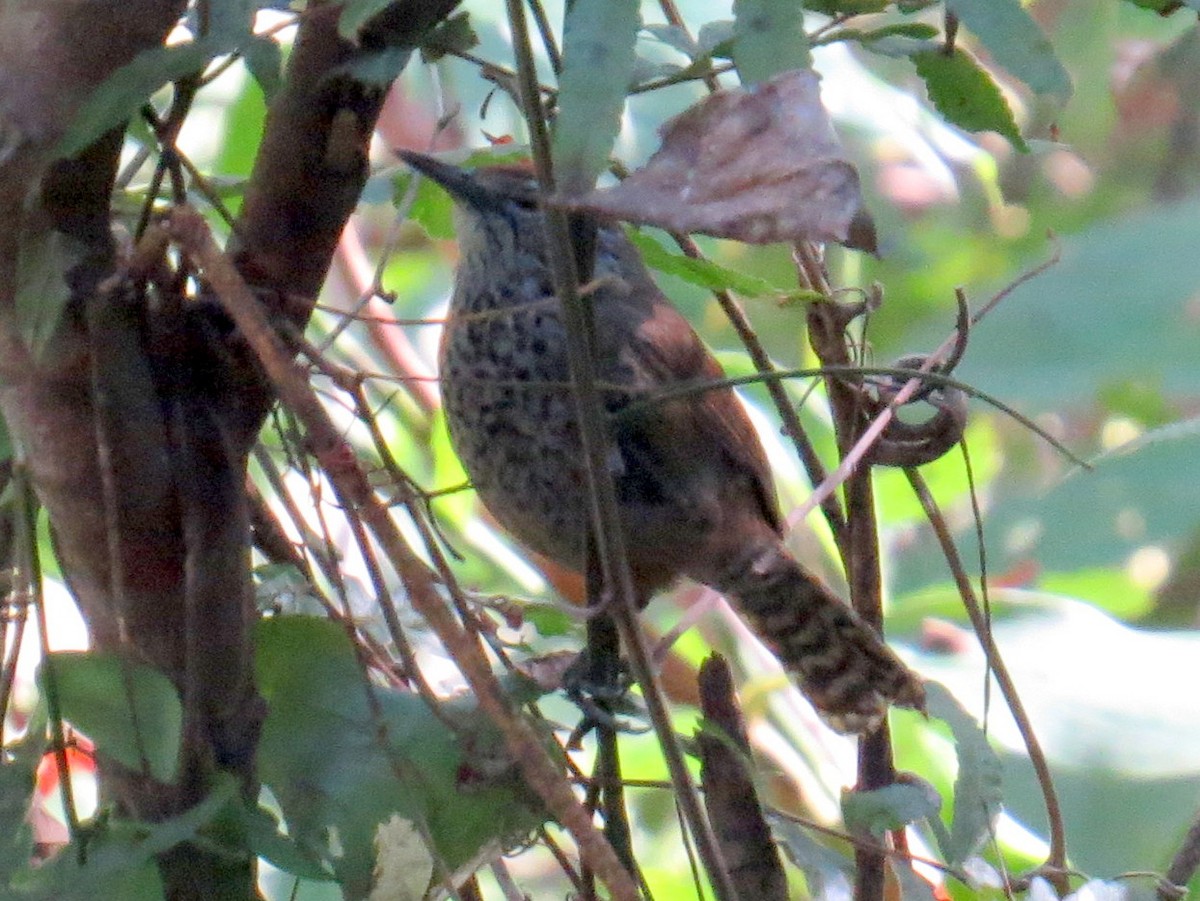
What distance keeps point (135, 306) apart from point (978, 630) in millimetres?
883

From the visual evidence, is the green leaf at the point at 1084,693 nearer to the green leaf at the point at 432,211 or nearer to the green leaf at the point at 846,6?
the green leaf at the point at 432,211

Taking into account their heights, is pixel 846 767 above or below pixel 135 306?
below

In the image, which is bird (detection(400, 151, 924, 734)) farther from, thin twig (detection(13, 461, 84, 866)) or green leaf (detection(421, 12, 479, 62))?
thin twig (detection(13, 461, 84, 866))

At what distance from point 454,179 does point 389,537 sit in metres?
1.05

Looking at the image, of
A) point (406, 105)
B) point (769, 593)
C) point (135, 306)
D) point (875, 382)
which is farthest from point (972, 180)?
point (135, 306)

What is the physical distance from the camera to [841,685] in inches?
89.5

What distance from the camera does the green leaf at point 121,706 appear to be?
114 cm

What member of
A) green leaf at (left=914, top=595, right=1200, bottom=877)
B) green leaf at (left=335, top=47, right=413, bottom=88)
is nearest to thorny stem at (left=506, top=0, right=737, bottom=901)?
green leaf at (left=335, top=47, right=413, bottom=88)

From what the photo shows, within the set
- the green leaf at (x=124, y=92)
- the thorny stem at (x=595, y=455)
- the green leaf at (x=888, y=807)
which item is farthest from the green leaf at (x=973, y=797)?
the green leaf at (x=124, y=92)

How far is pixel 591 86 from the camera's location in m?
0.89

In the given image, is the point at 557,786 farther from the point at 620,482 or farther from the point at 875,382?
the point at 620,482

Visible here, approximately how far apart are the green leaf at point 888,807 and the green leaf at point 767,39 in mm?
639

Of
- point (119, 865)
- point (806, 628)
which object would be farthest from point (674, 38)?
point (806, 628)

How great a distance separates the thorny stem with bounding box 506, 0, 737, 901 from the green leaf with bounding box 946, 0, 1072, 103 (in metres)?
0.27
